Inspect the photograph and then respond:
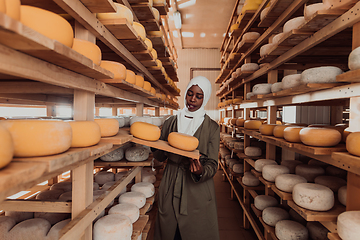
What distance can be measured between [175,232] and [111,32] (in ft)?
5.18

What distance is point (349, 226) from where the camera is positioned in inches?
37.8

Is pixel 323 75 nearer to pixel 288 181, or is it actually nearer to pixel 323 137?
pixel 323 137

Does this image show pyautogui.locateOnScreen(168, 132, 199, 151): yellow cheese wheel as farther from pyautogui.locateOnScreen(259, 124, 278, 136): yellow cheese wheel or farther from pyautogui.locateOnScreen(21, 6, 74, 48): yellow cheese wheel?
pyautogui.locateOnScreen(259, 124, 278, 136): yellow cheese wheel

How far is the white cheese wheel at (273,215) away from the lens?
1827mm

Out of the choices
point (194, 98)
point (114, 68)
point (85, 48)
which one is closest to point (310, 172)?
point (194, 98)

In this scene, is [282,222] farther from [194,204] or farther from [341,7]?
[341,7]

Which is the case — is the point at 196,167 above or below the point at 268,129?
below

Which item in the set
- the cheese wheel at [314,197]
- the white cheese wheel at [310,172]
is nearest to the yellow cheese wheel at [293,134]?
the cheese wheel at [314,197]

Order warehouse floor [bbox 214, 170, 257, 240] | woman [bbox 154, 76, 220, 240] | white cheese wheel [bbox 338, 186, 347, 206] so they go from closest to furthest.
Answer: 1. white cheese wheel [bbox 338, 186, 347, 206]
2. woman [bbox 154, 76, 220, 240]
3. warehouse floor [bbox 214, 170, 257, 240]

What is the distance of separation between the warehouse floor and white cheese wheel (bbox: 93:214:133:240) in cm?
171

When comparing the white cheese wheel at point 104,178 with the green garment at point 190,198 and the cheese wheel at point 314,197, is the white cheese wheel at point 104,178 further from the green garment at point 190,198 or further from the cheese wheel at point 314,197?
the cheese wheel at point 314,197

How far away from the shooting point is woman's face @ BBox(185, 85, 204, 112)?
5.57ft

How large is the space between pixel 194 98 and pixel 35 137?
1.28 meters

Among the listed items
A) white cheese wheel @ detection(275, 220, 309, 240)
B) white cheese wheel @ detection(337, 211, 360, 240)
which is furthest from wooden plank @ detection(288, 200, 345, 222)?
white cheese wheel @ detection(275, 220, 309, 240)
